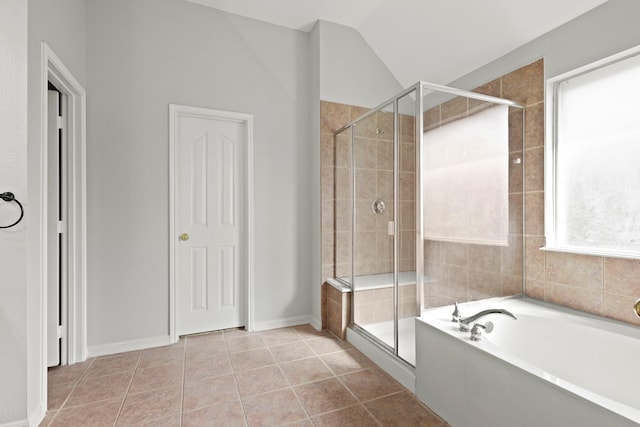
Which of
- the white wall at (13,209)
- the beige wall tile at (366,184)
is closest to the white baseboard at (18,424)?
the white wall at (13,209)

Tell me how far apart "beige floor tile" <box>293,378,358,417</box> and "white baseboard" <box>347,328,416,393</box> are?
354 mm

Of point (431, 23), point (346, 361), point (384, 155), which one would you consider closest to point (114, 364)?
point (346, 361)

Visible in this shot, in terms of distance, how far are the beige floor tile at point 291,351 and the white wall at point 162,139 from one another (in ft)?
1.49

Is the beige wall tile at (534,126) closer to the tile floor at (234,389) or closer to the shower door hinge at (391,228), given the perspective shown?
the shower door hinge at (391,228)

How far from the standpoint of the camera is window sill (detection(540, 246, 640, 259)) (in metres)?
1.74

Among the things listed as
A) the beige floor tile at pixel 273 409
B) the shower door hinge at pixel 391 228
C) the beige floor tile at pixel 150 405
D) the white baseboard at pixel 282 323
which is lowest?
the beige floor tile at pixel 150 405

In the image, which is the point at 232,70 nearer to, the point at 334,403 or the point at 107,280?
the point at 107,280

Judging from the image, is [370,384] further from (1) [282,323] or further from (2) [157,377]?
(2) [157,377]

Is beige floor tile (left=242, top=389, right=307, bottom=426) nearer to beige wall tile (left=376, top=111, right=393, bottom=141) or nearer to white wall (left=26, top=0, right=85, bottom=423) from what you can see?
white wall (left=26, top=0, right=85, bottom=423)

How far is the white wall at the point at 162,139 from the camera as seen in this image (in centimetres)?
237

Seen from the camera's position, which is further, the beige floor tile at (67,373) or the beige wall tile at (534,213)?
the beige wall tile at (534,213)

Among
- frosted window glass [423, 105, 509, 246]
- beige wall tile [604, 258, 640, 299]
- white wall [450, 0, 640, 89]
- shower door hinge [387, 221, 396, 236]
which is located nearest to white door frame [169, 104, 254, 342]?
shower door hinge [387, 221, 396, 236]

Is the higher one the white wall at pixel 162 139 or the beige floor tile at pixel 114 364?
the white wall at pixel 162 139

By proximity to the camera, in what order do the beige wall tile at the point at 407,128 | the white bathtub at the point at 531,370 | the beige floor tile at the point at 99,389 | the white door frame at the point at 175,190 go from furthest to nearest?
the white door frame at the point at 175,190 → the beige wall tile at the point at 407,128 → the beige floor tile at the point at 99,389 → the white bathtub at the point at 531,370
